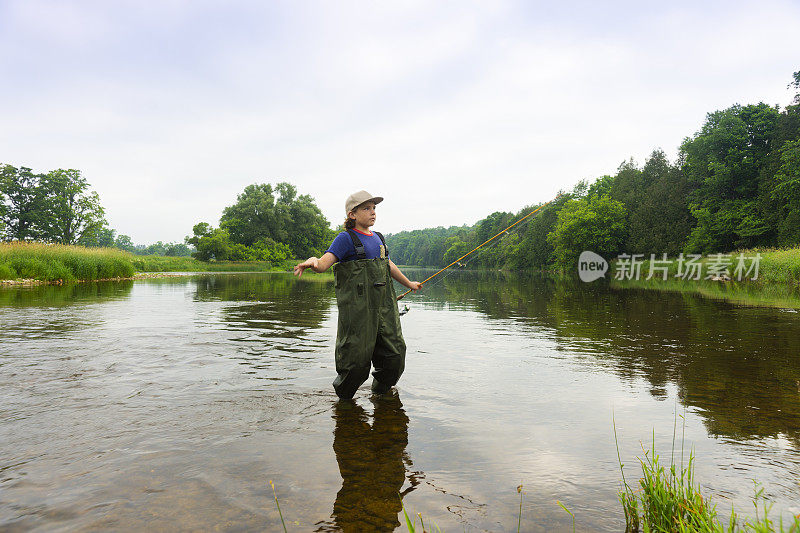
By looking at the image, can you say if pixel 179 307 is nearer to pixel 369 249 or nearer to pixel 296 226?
pixel 369 249

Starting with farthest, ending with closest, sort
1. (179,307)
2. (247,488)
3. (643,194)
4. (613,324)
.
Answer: (643,194) → (179,307) → (613,324) → (247,488)

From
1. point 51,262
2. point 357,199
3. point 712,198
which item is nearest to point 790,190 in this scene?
point 712,198

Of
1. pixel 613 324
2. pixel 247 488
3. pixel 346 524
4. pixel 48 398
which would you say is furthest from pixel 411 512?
pixel 613 324

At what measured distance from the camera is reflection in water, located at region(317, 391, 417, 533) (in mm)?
2852

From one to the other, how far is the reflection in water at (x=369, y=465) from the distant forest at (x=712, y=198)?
32813mm

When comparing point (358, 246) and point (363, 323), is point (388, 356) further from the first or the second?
point (358, 246)

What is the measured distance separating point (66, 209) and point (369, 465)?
8782 centimetres

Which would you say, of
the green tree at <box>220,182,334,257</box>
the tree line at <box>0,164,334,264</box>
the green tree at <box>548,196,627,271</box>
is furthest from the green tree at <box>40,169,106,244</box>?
the green tree at <box>548,196,627,271</box>

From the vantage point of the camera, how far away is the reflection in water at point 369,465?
285 centimetres

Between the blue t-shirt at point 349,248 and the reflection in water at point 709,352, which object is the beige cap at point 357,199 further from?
the reflection in water at point 709,352

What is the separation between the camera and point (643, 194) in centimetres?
6575

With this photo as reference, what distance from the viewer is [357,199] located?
531cm

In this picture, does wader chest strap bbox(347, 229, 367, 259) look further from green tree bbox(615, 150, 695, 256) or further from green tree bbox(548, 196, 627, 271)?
green tree bbox(548, 196, 627, 271)

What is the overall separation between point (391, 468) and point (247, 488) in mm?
1070
